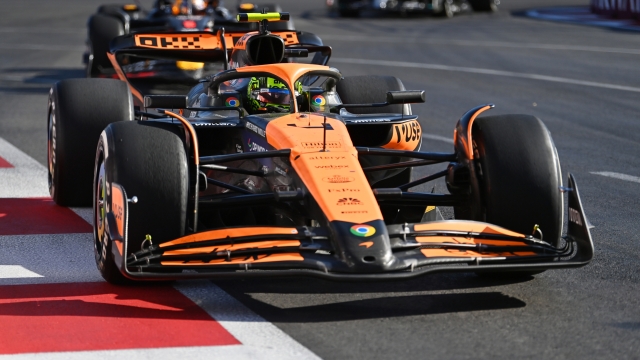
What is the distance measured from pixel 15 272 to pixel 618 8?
24.8 m

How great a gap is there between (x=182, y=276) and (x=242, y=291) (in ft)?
1.91

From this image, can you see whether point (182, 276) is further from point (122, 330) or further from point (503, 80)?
point (503, 80)

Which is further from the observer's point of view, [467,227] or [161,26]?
[161,26]

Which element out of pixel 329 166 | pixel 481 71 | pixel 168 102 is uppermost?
pixel 168 102

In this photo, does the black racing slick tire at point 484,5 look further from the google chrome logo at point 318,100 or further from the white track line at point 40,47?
the google chrome logo at point 318,100

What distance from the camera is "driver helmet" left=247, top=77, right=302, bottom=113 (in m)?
7.05

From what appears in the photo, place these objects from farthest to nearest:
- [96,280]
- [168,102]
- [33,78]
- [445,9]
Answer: [445,9], [33,78], [168,102], [96,280]

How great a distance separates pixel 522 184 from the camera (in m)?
5.73

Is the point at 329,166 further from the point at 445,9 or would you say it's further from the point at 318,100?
the point at 445,9

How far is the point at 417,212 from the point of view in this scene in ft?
21.6

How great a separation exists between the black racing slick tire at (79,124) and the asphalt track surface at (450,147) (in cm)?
22

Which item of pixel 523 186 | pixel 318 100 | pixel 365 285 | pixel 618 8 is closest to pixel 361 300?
pixel 365 285

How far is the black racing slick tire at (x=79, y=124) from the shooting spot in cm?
765

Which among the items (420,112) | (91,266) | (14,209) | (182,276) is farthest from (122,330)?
(420,112)
